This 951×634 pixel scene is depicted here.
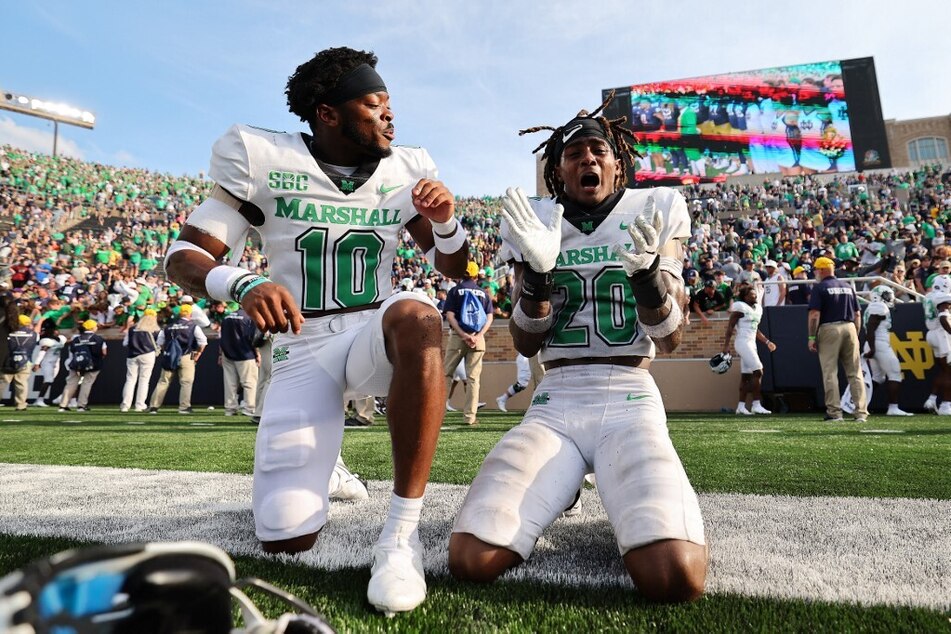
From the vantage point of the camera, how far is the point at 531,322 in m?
2.39

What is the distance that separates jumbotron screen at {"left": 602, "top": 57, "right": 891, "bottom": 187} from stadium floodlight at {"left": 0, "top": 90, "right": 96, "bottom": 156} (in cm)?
3624

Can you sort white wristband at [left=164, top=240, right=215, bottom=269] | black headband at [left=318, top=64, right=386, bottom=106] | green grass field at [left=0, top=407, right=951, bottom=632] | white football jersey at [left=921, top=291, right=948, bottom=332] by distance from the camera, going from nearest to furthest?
green grass field at [left=0, top=407, right=951, bottom=632] → white wristband at [left=164, top=240, right=215, bottom=269] → black headband at [left=318, top=64, right=386, bottom=106] → white football jersey at [left=921, top=291, right=948, bottom=332]

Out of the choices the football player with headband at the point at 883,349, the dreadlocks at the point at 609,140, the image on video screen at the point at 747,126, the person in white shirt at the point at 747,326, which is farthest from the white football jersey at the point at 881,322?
the image on video screen at the point at 747,126

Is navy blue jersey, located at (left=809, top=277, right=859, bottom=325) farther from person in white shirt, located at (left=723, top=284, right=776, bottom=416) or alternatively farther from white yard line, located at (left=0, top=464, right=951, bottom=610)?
white yard line, located at (left=0, top=464, right=951, bottom=610)

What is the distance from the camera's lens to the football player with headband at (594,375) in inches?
71.1

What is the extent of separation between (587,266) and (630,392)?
55cm

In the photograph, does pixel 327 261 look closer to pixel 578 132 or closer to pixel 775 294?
pixel 578 132

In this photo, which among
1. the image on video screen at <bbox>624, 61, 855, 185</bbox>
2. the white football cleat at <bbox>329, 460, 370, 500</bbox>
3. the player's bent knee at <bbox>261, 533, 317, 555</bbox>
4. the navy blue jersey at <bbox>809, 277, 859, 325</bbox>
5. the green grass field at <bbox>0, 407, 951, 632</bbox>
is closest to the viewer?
the green grass field at <bbox>0, 407, 951, 632</bbox>

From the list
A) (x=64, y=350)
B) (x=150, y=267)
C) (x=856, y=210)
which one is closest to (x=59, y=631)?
(x=64, y=350)

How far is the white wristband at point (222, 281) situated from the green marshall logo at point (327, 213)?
0.50 metres

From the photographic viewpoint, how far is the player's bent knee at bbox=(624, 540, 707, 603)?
1.61 metres

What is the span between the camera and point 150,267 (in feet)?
67.7

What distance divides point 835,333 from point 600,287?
21.0ft

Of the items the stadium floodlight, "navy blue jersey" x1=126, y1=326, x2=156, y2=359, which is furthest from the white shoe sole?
the stadium floodlight
